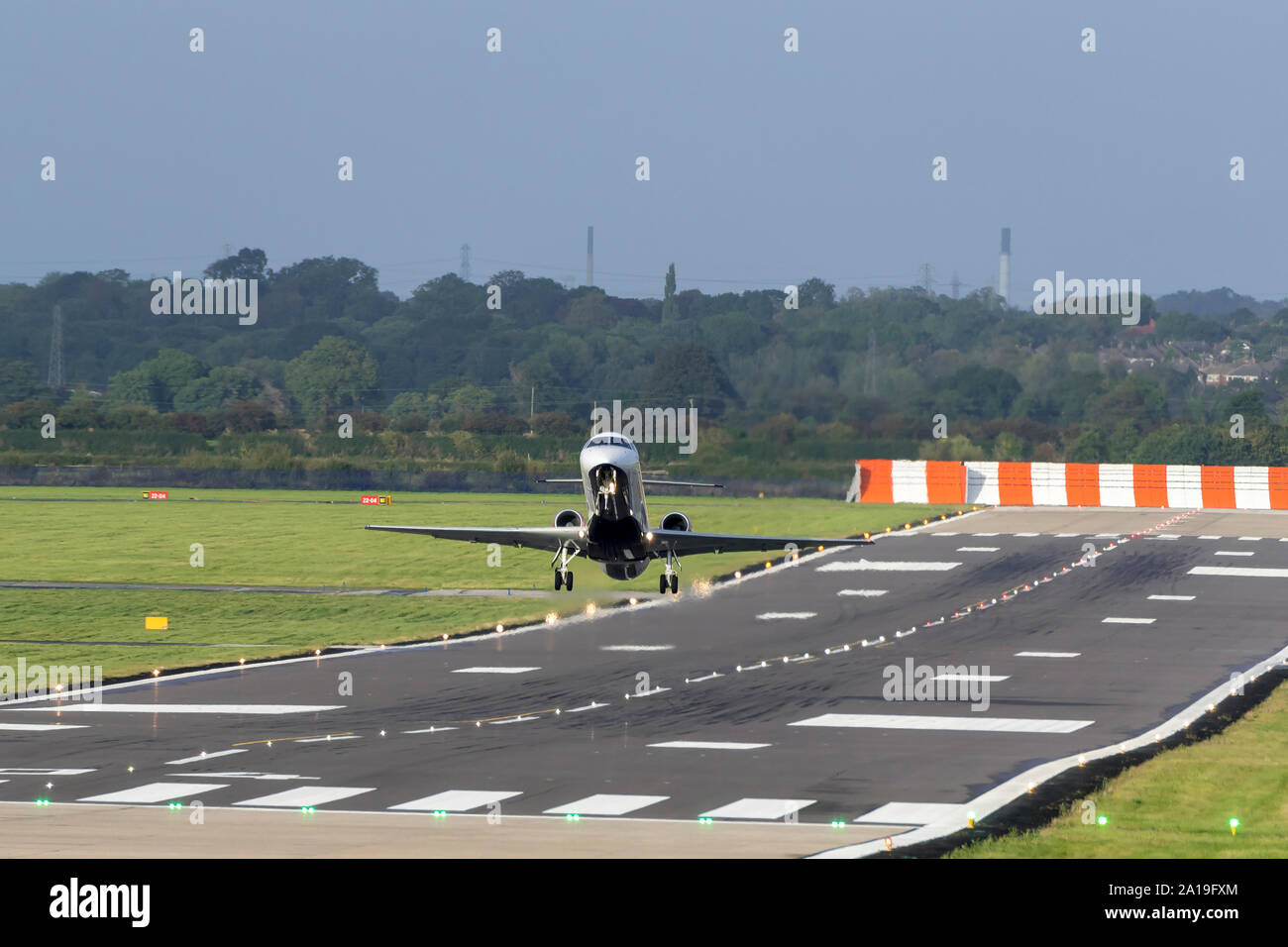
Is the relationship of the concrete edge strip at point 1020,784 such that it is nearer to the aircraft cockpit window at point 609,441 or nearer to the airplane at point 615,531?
the airplane at point 615,531

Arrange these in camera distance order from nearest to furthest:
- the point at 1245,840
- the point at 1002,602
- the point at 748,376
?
the point at 1245,840 → the point at 1002,602 → the point at 748,376

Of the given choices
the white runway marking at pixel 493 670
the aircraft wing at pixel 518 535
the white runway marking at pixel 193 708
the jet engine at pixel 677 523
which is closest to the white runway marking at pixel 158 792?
the white runway marking at pixel 193 708

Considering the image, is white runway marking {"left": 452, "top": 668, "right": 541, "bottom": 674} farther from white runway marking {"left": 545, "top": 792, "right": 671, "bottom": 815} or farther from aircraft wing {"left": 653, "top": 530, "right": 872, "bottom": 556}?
white runway marking {"left": 545, "top": 792, "right": 671, "bottom": 815}

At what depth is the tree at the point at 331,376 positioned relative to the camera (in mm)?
178375

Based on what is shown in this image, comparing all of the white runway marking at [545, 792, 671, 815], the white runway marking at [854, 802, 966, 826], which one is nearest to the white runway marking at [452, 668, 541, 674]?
the white runway marking at [545, 792, 671, 815]

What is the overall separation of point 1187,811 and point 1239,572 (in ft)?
121

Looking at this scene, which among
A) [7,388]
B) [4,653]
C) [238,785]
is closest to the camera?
[238,785]

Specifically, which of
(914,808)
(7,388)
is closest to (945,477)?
(914,808)

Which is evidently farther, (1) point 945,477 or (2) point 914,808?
(1) point 945,477

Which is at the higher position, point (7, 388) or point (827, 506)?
point (7, 388)

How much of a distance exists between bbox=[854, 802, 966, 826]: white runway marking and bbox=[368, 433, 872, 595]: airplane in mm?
15901
